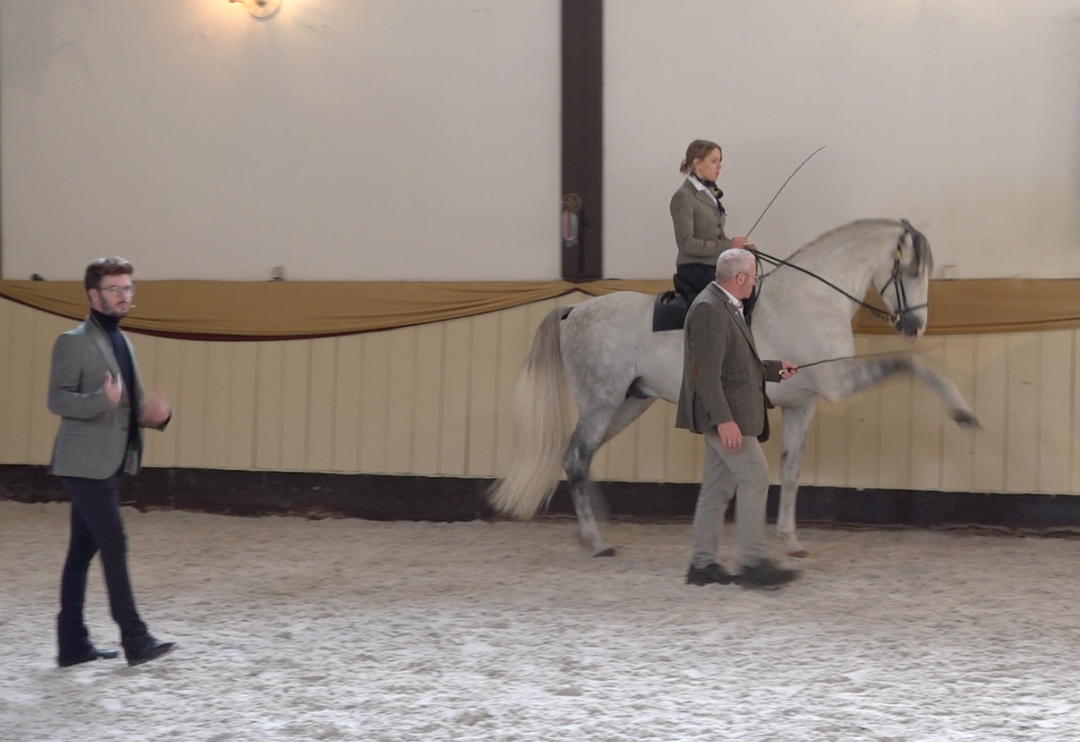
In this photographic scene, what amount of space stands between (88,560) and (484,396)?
10.0 ft

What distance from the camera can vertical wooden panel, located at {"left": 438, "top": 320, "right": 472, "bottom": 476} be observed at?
648 centimetres

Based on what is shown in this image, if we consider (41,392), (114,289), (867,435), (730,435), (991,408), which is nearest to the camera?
(114,289)

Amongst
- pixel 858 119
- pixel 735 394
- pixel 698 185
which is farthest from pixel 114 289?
pixel 858 119

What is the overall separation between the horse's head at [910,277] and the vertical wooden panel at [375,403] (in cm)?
288

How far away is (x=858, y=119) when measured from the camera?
608 centimetres

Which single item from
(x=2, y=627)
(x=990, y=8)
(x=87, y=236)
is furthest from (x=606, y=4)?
(x=2, y=627)

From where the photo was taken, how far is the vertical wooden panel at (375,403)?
657 cm

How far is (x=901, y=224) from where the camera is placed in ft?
17.4

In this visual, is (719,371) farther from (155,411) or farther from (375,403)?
(375,403)

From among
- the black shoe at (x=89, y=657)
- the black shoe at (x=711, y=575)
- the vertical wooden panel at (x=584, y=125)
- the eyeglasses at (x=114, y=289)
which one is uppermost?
the vertical wooden panel at (x=584, y=125)

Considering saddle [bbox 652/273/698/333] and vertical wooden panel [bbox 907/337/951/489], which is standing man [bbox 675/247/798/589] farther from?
vertical wooden panel [bbox 907/337/951/489]

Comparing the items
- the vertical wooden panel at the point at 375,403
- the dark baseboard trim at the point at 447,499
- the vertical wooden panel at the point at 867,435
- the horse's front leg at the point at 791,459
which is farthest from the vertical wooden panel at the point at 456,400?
the vertical wooden panel at the point at 867,435

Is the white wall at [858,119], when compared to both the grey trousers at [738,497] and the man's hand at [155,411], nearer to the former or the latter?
the grey trousers at [738,497]

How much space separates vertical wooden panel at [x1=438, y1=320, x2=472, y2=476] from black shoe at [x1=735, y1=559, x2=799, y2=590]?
7.55 feet
